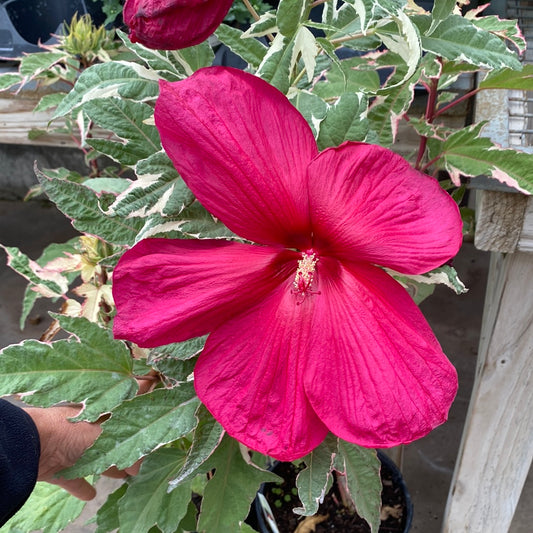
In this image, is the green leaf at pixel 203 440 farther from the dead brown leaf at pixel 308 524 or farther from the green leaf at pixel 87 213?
the dead brown leaf at pixel 308 524

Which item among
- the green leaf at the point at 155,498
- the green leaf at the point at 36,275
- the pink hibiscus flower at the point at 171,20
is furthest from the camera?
the green leaf at the point at 36,275

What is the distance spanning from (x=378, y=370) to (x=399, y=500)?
80 cm

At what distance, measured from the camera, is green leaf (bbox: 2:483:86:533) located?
Result: 3.09ft

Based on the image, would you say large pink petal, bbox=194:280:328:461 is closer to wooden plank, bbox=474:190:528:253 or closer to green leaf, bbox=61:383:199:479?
green leaf, bbox=61:383:199:479

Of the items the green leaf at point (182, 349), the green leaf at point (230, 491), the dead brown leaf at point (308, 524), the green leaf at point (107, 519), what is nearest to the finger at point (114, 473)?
the green leaf at point (107, 519)

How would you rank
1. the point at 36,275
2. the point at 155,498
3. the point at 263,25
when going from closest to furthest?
the point at 263,25 → the point at 155,498 → the point at 36,275

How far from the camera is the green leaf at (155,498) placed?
27.7 inches

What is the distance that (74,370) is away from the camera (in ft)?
2.25

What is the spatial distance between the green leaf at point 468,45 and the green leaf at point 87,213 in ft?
1.08

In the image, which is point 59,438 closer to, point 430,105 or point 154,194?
point 154,194

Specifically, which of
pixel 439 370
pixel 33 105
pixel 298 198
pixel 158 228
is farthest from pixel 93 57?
pixel 439 370

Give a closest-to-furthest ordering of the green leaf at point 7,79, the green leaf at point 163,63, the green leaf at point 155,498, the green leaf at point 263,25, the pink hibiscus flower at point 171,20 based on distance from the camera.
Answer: the pink hibiscus flower at point 171,20, the green leaf at point 263,25, the green leaf at point 163,63, the green leaf at point 155,498, the green leaf at point 7,79

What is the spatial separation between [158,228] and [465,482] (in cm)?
78

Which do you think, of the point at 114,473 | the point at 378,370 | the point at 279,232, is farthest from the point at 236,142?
the point at 114,473
